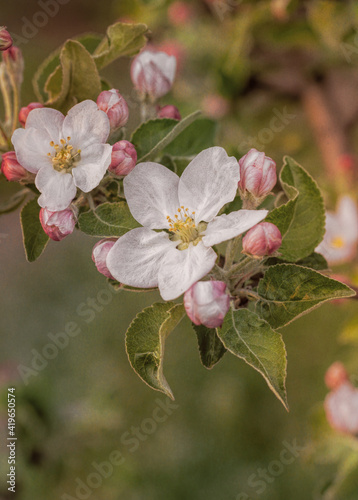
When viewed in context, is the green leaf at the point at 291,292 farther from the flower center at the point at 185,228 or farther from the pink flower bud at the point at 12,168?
the pink flower bud at the point at 12,168

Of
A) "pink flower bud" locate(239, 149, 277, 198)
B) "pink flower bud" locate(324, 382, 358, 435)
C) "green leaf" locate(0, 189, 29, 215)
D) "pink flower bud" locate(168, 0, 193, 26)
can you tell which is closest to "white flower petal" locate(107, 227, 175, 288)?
"pink flower bud" locate(239, 149, 277, 198)

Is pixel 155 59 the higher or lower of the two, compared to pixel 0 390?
higher

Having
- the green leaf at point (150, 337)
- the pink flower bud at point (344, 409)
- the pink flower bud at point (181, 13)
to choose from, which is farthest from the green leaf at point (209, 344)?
the pink flower bud at point (181, 13)

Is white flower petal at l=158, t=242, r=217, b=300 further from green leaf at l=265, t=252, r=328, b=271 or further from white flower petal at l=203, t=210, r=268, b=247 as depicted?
green leaf at l=265, t=252, r=328, b=271

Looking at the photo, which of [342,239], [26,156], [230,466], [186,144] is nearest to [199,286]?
[26,156]

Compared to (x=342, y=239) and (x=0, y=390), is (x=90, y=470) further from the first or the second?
(x=342, y=239)

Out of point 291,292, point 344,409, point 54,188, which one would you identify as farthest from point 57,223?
point 344,409
